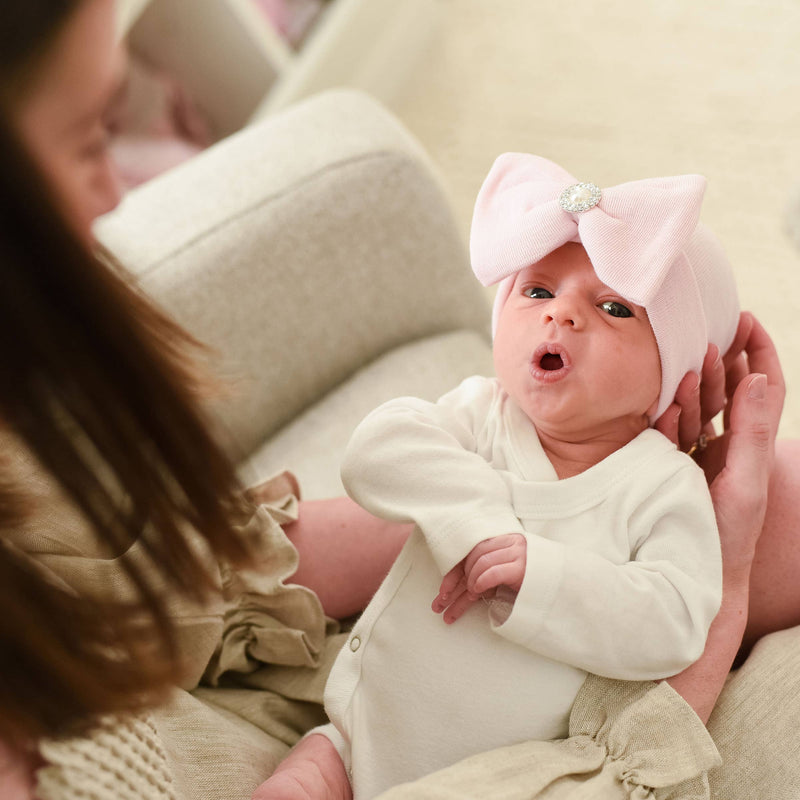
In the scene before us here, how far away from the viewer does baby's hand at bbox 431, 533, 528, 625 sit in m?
0.78

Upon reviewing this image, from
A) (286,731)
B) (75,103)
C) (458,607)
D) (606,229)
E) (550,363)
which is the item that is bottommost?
(286,731)

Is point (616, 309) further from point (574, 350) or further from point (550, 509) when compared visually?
point (550, 509)

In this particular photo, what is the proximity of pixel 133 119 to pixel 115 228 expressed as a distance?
2.82 ft

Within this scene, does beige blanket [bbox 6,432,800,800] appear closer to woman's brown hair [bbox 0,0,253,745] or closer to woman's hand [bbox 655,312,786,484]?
woman's brown hair [bbox 0,0,253,745]

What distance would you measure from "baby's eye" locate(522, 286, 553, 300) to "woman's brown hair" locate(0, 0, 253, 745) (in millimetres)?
356

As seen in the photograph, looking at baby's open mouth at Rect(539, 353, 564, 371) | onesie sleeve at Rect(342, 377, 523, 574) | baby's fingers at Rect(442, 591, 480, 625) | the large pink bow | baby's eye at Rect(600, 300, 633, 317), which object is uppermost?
the large pink bow

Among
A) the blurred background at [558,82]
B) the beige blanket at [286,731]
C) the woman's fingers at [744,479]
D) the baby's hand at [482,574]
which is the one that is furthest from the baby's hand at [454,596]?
the blurred background at [558,82]

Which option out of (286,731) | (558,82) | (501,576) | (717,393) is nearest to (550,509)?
(501,576)

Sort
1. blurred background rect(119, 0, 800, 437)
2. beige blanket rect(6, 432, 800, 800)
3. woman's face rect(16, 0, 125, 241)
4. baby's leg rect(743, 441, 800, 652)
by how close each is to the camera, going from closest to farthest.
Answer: woman's face rect(16, 0, 125, 241)
beige blanket rect(6, 432, 800, 800)
baby's leg rect(743, 441, 800, 652)
blurred background rect(119, 0, 800, 437)

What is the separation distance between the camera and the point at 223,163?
1.22 m

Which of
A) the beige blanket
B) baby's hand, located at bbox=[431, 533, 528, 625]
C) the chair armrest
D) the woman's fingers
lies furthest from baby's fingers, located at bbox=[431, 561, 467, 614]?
the chair armrest

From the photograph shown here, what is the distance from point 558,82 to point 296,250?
1.37 meters

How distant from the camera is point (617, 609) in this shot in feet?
2.55

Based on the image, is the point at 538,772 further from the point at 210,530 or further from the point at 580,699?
the point at 210,530
